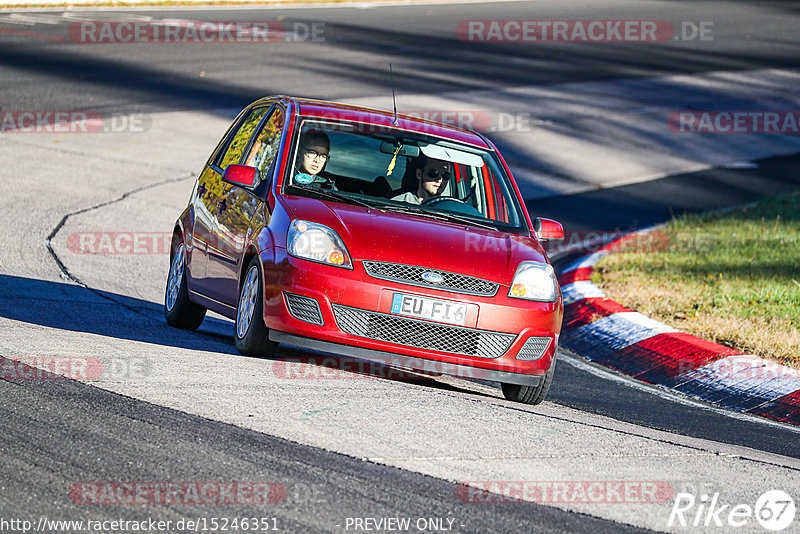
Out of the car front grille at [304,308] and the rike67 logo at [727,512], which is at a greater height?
the car front grille at [304,308]

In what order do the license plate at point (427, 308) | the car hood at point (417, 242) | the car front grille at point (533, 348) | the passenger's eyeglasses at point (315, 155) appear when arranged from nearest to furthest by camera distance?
the license plate at point (427, 308) → the car hood at point (417, 242) → the car front grille at point (533, 348) → the passenger's eyeglasses at point (315, 155)

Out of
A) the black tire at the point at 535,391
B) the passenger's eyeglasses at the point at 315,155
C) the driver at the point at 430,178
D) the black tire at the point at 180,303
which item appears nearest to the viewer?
the black tire at the point at 535,391

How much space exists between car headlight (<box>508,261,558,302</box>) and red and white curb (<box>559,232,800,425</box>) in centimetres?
167

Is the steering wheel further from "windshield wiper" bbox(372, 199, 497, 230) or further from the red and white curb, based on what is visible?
the red and white curb

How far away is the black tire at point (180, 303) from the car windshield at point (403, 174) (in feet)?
4.68

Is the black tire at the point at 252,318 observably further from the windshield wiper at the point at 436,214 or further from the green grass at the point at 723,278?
the green grass at the point at 723,278

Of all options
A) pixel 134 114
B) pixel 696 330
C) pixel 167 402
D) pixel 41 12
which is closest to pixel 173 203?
pixel 134 114

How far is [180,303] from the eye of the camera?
803 cm

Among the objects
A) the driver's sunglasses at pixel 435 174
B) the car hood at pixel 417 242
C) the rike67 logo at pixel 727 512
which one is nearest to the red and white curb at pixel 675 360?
the car hood at pixel 417 242

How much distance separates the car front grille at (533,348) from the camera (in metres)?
6.50

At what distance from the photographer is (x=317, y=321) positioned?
247 inches

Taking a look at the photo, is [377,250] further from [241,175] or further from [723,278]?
[723,278]

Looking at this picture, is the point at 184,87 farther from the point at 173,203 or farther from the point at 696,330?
the point at 696,330

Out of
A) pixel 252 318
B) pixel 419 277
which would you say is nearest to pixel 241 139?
pixel 252 318
